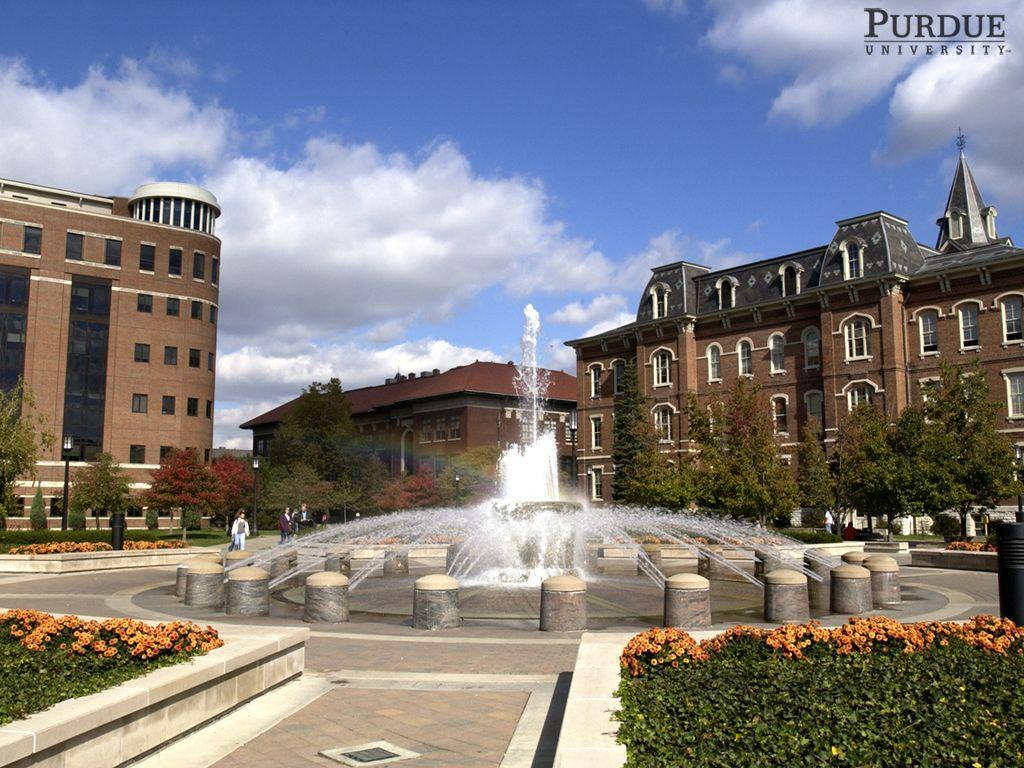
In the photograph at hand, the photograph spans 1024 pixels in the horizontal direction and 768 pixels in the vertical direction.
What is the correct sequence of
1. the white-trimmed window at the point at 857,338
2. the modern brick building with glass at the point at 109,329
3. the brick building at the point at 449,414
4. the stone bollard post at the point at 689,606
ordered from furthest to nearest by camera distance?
the brick building at the point at 449,414 < the modern brick building with glass at the point at 109,329 < the white-trimmed window at the point at 857,338 < the stone bollard post at the point at 689,606

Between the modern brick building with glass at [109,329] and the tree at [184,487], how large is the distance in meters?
16.4

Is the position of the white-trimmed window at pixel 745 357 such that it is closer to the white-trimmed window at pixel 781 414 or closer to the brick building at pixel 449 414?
the white-trimmed window at pixel 781 414

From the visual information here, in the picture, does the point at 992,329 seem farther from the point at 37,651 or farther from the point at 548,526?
the point at 37,651

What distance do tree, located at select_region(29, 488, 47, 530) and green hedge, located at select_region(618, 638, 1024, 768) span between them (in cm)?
4951

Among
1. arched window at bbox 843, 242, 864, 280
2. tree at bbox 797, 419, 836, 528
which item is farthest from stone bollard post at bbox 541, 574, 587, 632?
→ arched window at bbox 843, 242, 864, 280

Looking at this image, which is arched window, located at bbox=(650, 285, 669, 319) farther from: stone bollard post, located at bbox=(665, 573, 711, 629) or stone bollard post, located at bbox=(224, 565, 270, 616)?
stone bollard post, located at bbox=(665, 573, 711, 629)

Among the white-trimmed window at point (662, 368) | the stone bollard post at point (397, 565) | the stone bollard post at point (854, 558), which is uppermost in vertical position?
the white-trimmed window at point (662, 368)

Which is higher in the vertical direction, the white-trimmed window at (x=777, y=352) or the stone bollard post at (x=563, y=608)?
the white-trimmed window at (x=777, y=352)

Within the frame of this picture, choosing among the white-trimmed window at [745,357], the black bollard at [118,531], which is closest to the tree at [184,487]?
the black bollard at [118,531]

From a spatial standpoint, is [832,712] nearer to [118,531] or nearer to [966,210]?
[118,531]

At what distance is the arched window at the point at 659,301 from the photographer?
62.1 meters

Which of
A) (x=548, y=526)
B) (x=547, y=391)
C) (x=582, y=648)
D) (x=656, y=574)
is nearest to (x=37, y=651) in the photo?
(x=582, y=648)

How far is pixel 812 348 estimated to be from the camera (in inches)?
2105

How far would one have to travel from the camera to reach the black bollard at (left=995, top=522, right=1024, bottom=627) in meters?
8.62
